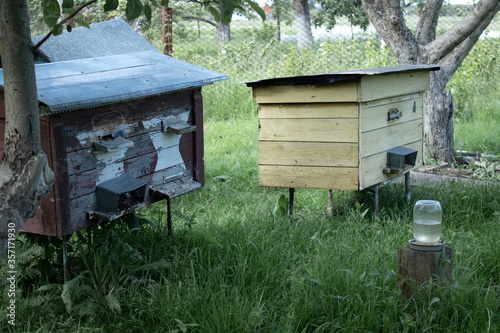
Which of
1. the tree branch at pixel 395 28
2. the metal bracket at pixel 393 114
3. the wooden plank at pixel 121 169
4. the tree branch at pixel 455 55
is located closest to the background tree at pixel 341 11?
the tree branch at pixel 455 55

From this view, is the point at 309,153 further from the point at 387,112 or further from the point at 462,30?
the point at 462,30

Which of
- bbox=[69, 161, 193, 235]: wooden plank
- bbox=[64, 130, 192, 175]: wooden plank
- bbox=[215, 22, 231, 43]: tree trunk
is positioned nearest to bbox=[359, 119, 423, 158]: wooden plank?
bbox=[64, 130, 192, 175]: wooden plank

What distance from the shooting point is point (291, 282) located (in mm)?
2850

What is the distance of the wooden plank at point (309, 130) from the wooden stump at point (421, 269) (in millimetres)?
1221

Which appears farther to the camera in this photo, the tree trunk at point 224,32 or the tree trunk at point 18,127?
the tree trunk at point 224,32

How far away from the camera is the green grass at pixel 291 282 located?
2.50 metres

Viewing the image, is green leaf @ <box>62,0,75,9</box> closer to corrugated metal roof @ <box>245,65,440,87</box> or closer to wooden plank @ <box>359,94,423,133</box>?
corrugated metal roof @ <box>245,65,440,87</box>

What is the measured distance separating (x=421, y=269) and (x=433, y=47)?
13.1 feet

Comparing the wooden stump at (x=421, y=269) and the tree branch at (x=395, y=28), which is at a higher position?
the tree branch at (x=395, y=28)

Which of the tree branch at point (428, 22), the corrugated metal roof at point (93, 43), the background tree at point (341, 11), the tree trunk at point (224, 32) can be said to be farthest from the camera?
the background tree at point (341, 11)

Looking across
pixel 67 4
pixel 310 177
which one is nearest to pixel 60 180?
pixel 67 4

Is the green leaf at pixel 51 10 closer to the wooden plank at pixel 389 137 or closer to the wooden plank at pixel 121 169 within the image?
the wooden plank at pixel 121 169

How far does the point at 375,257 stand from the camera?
3.11 meters

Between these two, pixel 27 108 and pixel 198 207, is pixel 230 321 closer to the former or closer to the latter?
pixel 27 108
